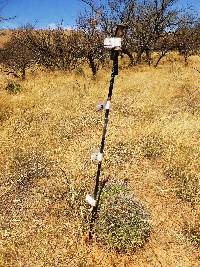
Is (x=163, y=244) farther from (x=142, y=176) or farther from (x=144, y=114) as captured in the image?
(x=144, y=114)

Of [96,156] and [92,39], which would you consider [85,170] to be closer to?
[96,156]

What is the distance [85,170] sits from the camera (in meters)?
6.28

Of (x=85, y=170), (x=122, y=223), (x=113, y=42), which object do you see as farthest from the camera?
(x=85, y=170)

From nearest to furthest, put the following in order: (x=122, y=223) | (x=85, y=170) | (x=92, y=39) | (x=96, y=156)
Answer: (x=96, y=156) < (x=122, y=223) < (x=85, y=170) < (x=92, y=39)

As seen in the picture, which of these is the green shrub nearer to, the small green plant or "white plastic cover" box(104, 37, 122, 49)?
"white plastic cover" box(104, 37, 122, 49)

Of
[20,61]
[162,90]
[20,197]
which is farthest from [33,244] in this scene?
[20,61]

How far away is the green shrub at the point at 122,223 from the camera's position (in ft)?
14.7

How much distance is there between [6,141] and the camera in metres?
7.84

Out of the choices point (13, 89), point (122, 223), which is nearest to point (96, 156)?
point (122, 223)

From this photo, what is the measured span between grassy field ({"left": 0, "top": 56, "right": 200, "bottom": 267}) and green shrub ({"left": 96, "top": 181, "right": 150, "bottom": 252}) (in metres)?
0.12

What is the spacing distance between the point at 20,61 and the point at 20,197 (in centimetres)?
1445

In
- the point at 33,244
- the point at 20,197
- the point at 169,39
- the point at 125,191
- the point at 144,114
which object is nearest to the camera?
the point at 33,244

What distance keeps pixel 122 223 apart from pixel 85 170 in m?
1.86

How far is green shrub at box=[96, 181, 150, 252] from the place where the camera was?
447cm
